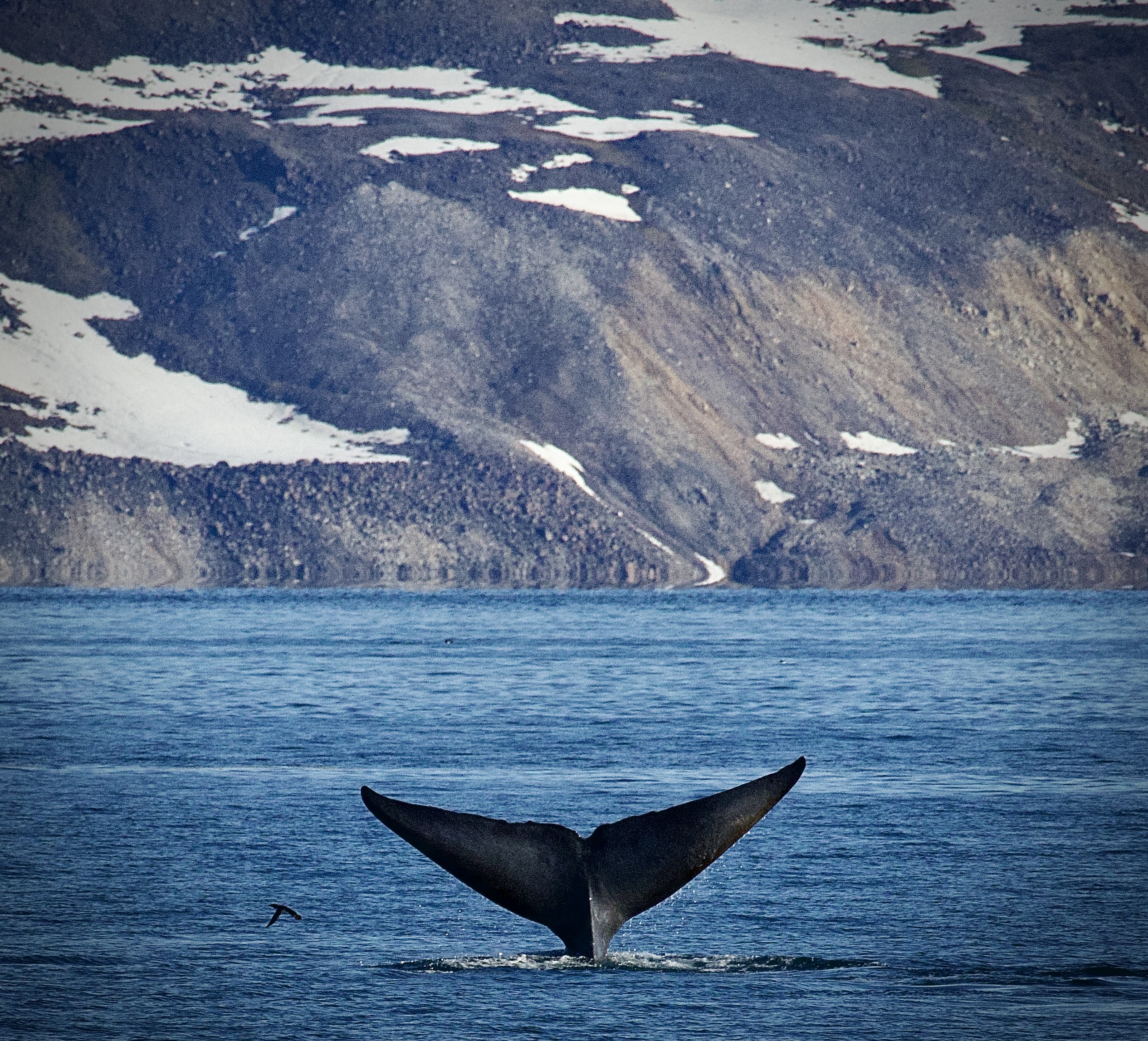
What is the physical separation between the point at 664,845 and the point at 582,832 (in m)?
10.9

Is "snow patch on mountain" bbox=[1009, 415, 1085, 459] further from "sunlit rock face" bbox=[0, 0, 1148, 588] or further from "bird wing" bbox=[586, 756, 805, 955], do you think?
"bird wing" bbox=[586, 756, 805, 955]

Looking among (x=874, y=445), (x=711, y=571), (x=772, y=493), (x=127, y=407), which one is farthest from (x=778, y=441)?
(x=127, y=407)

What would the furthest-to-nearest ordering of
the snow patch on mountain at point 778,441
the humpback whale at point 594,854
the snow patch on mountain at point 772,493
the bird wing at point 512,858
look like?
the snow patch on mountain at point 778,441 → the snow patch on mountain at point 772,493 → the humpback whale at point 594,854 → the bird wing at point 512,858

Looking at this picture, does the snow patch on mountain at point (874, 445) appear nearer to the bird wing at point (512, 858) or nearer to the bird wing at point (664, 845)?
the bird wing at point (664, 845)

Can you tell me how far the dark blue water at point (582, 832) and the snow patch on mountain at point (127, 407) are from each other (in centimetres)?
10586

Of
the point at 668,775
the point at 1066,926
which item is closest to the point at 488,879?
the point at 1066,926

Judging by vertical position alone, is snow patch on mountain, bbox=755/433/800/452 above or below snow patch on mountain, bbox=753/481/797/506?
above

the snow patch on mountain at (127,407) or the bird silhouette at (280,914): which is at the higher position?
the bird silhouette at (280,914)

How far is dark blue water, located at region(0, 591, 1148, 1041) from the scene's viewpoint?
605 inches

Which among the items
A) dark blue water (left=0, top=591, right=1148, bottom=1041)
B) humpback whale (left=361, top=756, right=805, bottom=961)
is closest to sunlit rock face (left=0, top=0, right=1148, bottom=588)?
dark blue water (left=0, top=591, right=1148, bottom=1041)

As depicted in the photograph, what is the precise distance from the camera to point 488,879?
41.8 feet

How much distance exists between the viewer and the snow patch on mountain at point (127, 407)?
545 ft

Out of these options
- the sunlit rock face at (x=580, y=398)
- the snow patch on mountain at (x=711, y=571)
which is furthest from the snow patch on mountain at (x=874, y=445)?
the snow patch on mountain at (x=711, y=571)

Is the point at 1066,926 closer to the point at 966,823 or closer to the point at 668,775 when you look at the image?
the point at 966,823
